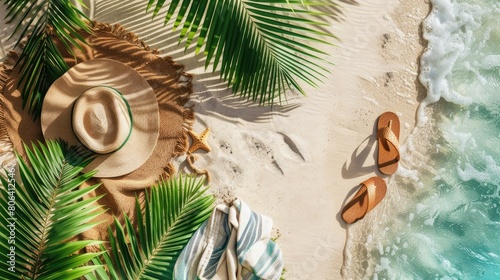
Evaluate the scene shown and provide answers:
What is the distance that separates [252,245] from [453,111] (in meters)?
1.87

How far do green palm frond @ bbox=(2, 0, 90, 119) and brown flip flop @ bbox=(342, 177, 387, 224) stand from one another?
2174 millimetres

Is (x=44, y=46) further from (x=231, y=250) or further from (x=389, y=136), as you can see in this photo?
(x=389, y=136)

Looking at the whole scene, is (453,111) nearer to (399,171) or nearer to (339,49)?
(399,171)

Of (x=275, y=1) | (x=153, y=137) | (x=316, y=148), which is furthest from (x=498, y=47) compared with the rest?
(x=153, y=137)

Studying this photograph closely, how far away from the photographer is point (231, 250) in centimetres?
301

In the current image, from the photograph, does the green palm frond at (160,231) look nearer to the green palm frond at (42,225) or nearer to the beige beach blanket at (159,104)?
the beige beach blanket at (159,104)

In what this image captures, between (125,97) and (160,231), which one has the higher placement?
(125,97)

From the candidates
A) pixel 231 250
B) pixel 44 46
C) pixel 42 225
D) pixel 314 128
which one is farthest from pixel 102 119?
pixel 314 128

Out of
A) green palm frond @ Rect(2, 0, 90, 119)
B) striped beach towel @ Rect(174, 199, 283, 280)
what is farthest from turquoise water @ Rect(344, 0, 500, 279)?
green palm frond @ Rect(2, 0, 90, 119)

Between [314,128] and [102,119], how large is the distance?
4.89 feet

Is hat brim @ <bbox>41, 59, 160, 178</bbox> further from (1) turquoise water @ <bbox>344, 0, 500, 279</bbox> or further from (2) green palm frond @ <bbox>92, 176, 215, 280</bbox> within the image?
(1) turquoise water @ <bbox>344, 0, 500, 279</bbox>

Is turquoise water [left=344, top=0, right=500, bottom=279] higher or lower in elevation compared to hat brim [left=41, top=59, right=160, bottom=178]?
lower

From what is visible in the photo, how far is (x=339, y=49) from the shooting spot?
3.38 m

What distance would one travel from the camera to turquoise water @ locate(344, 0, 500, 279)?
345 cm
